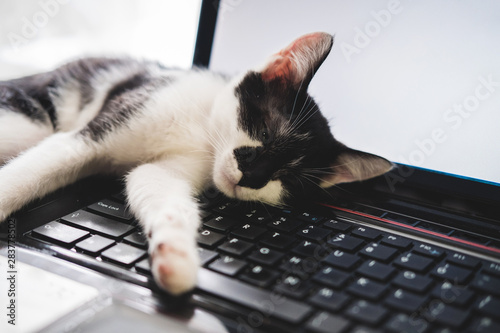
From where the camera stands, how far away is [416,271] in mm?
565

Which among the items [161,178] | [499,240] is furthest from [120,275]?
[499,240]

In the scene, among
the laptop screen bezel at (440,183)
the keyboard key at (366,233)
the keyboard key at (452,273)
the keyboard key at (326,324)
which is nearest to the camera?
the keyboard key at (326,324)

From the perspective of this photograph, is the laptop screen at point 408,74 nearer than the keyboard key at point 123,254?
No

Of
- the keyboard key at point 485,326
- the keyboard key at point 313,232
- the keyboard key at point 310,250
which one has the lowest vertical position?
the keyboard key at point 485,326

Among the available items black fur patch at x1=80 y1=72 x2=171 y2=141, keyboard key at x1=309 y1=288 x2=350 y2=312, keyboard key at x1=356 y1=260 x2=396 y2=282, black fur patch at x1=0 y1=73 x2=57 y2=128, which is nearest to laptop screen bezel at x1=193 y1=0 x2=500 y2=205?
keyboard key at x1=356 y1=260 x2=396 y2=282

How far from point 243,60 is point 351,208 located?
1.66ft

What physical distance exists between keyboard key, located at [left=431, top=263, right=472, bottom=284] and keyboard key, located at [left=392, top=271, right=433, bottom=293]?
28mm

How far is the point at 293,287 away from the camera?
51 centimetres

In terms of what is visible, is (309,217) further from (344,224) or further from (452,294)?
(452,294)

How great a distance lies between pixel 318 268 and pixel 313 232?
110mm

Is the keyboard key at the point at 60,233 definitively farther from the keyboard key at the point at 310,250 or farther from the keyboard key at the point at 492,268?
the keyboard key at the point at 492,268

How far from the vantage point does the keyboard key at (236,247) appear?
0.59 meters

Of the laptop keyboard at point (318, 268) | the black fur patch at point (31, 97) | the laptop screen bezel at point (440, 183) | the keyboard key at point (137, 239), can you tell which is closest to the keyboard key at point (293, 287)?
the laptop keyboard at point (318, 268)

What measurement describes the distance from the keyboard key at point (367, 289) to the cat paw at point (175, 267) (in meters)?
0.19
